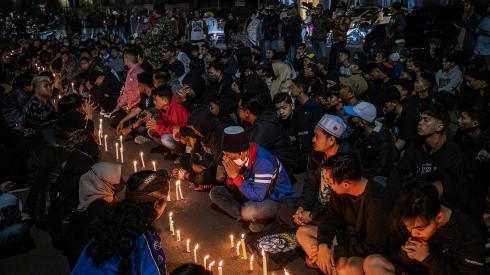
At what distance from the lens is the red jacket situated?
8.12m

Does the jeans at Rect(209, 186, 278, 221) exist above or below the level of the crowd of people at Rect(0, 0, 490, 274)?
below

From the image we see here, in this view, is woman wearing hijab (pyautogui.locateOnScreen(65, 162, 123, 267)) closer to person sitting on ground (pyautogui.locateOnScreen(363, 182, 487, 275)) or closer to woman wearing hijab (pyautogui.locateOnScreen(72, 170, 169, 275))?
woman wearing hijab (pyautogui.locateOnScreen(72, 170, 169, 275))

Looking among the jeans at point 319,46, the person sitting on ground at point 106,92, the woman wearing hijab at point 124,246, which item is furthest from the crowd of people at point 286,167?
the jeans at point 319,46

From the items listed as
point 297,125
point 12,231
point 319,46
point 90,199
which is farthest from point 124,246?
point 319,46

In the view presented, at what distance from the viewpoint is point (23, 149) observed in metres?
7.65

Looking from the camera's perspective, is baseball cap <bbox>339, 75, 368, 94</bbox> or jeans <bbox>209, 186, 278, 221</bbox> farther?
baseball cap <bbox>339, 75, 368, 94</bbox>

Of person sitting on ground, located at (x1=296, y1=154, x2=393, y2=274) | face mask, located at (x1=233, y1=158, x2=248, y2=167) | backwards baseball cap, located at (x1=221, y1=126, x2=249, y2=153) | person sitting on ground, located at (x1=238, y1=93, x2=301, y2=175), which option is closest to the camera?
person sitting on ground, located at (x1=296, y1=154, x2=393, y2=274)

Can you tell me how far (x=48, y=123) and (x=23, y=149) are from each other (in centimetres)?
59

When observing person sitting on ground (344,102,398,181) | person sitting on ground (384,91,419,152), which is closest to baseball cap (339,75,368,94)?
person sitting on ground (384,91,419,152)

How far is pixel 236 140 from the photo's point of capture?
206 inches

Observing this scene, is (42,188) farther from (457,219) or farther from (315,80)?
(315,80)

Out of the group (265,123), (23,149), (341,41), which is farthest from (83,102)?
(341,41)

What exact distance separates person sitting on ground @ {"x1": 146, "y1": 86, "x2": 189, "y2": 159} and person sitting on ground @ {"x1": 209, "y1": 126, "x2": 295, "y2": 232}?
2669 millimetres

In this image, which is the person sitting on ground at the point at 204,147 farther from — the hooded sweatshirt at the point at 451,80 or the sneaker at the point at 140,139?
the hooded sweatshirt at the point at 451,80
